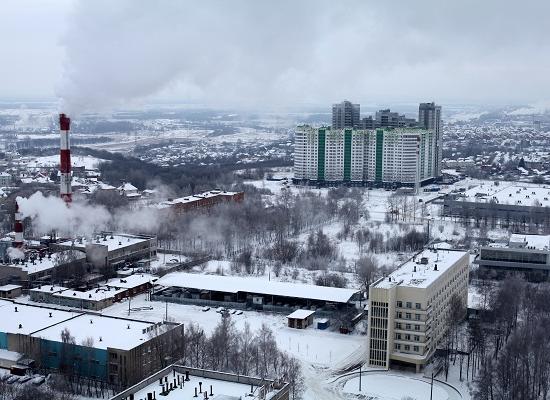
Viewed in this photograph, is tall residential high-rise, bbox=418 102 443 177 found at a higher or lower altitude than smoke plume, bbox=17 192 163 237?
higher

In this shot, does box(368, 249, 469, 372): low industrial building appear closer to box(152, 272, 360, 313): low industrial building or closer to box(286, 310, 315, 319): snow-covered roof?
box(286, 310, 315, 319): snow-covered roof

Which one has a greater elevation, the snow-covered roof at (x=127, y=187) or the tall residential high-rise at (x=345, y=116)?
the tall residential high-rise at (x=345, y=116)

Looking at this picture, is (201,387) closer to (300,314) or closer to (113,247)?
(300,314)

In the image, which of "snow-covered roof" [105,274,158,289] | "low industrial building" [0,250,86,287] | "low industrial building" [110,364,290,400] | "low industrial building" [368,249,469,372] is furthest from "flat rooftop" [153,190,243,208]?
"low industrial building" [110,364,290,400]

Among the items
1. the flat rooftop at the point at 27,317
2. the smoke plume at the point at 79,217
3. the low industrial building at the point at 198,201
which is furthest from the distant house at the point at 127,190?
the flat rooftop at the point at 27,317

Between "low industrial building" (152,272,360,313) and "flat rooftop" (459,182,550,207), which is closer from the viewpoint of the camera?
"low industrial building" (152,272,360,313)

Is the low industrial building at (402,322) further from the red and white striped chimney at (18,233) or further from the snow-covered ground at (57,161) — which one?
the snow-covered ground at (57,161)

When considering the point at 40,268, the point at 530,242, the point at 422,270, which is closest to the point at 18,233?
the point at 40,268
